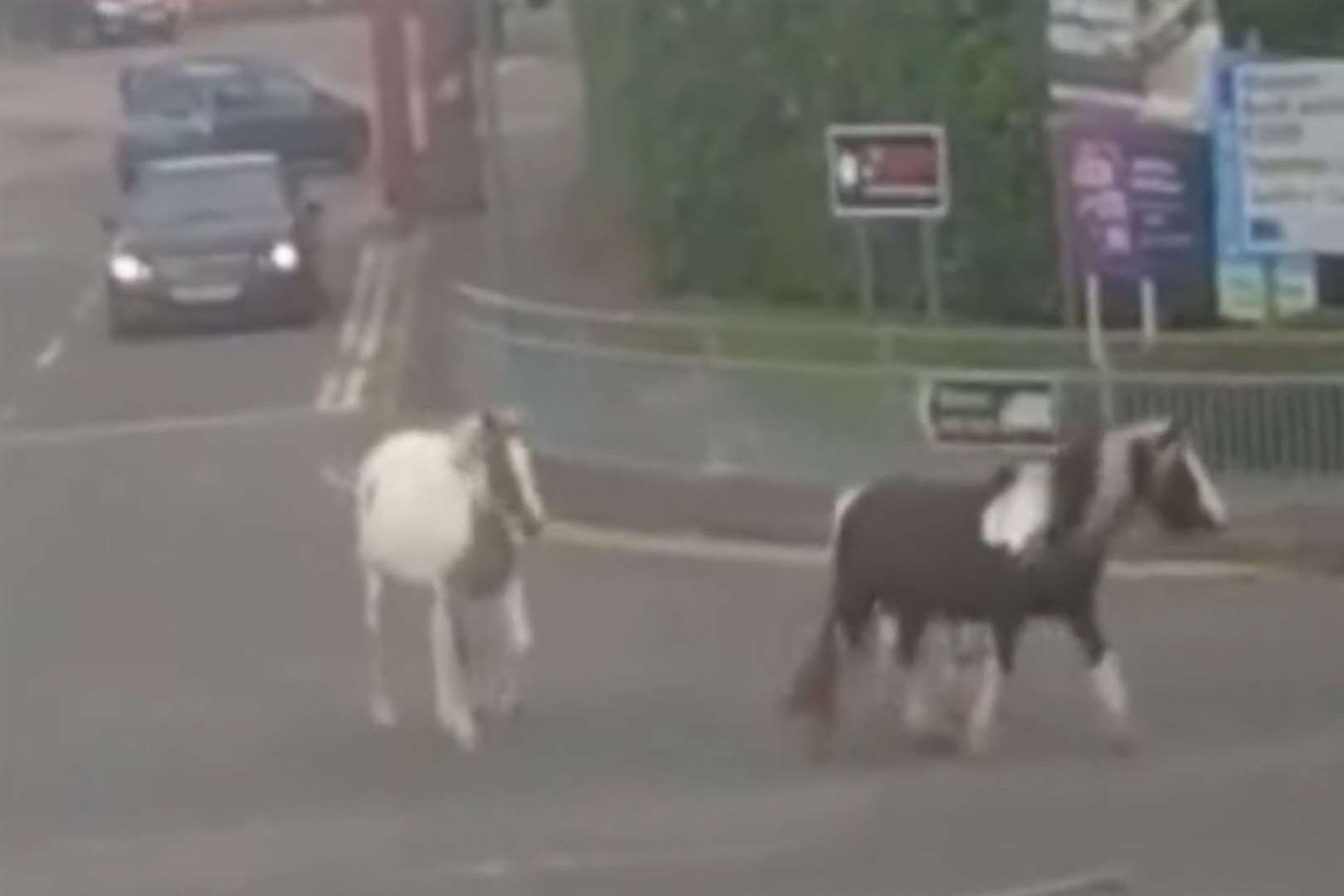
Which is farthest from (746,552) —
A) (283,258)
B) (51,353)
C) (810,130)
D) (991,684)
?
(51,353)

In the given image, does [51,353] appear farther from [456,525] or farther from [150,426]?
[456,525]

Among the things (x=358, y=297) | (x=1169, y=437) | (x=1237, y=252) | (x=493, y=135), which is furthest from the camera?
(x=358, y=297)

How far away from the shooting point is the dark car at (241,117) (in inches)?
2346

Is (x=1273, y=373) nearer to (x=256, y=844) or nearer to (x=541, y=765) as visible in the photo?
(x=541, y=765)

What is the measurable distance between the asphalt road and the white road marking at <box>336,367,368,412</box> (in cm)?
534

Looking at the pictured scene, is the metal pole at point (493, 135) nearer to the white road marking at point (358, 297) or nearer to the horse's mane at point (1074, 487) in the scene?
the white road marking at point (358, 297)

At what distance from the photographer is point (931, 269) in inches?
1275

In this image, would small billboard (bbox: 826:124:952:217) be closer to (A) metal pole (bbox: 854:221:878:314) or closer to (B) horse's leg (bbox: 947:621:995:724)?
(A) metal pole (bbox: 854:221:878:314)

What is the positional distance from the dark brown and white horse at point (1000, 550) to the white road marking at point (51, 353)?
23.7 meters

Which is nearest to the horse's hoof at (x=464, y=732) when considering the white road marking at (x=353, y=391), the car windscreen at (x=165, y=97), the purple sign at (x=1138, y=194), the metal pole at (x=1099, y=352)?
the metal pole at (x=1099, y=352)

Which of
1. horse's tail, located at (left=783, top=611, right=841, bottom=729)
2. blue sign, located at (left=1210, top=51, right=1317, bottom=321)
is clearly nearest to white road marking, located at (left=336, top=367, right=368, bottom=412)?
blue sign, located at (left=1210, top=51, right=1317, bottom=321)

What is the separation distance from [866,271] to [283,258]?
476 inches

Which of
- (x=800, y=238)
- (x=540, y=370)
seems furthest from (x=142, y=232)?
(x=540, y=370)

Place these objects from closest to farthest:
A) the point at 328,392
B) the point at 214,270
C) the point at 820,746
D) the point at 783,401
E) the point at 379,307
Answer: the point at 820,746 → the point at 783,401 → the point at 328,392 → the point at 214,270 → the point at 379,307
